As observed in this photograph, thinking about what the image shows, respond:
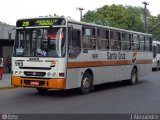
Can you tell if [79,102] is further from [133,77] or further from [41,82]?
[133,77]

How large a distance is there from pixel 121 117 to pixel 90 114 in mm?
916

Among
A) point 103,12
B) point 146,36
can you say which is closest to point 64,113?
point 146,36

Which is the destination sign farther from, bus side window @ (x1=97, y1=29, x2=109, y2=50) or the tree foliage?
the tree foliage

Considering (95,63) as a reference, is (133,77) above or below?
below

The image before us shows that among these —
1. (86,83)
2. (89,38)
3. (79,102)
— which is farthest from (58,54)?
(89,38)

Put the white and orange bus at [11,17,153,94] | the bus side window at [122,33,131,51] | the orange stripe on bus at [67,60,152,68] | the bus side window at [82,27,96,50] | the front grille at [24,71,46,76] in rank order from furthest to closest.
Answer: the bus side window at [122,33,131,51] < the bus side window at [82,27,96,50] < the orange stripe on bus at [67,60,152,68] < the front grille at [24,71,46,76] < the white and orange bus at [11,17,153,94]

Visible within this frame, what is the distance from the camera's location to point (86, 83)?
55.0ft

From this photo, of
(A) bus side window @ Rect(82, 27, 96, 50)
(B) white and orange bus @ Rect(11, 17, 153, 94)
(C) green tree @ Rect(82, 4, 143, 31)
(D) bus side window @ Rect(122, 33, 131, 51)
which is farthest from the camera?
(C) green tree @ Rect(82, 4, 143, 31)

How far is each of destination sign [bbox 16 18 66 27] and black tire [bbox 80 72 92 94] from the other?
259 cm

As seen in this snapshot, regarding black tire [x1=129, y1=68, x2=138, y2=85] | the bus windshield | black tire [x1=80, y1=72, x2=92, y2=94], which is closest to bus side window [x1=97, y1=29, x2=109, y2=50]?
black tire [x1=80, y1=72, x2=92, y2=94]

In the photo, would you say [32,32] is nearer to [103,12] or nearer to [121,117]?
[121,117]

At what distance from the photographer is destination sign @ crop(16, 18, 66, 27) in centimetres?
1537

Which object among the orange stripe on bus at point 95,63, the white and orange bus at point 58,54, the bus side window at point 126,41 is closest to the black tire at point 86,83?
the white and orange bus at point 58,54

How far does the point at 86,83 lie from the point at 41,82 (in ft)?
7.38
